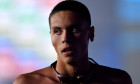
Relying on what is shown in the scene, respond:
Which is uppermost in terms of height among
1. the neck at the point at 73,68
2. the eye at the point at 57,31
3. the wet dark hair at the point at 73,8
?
the wet dark hair at the point at 73,8

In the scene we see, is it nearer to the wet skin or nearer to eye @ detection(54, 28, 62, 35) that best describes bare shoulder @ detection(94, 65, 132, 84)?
the wet skin

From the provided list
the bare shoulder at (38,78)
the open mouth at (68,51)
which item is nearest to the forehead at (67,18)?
the open mouth at (68,51)

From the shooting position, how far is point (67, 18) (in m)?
1.01

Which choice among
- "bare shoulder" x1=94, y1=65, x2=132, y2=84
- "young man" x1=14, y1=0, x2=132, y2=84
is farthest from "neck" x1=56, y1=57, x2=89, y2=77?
"bare shoulder" x1=94, y1=65, x2=132, y2=84

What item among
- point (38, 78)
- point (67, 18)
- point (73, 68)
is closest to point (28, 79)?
point (38, 78)

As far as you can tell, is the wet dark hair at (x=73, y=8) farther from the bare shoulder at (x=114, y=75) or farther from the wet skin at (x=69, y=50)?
the bare shoulder at (x=114, y=75)

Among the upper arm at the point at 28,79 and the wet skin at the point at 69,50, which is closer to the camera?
the wet skin at the point at 69,50

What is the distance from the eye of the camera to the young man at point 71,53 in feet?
3.25

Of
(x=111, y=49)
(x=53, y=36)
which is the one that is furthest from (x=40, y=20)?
(x=53, y=36)

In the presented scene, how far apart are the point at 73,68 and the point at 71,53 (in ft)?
0.35

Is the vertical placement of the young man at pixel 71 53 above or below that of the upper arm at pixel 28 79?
above

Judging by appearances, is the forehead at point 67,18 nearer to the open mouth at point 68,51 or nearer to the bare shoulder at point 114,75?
the open mouth at point 68,51

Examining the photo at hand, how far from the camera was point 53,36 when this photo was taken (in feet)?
3.40

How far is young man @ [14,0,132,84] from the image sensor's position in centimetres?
99
